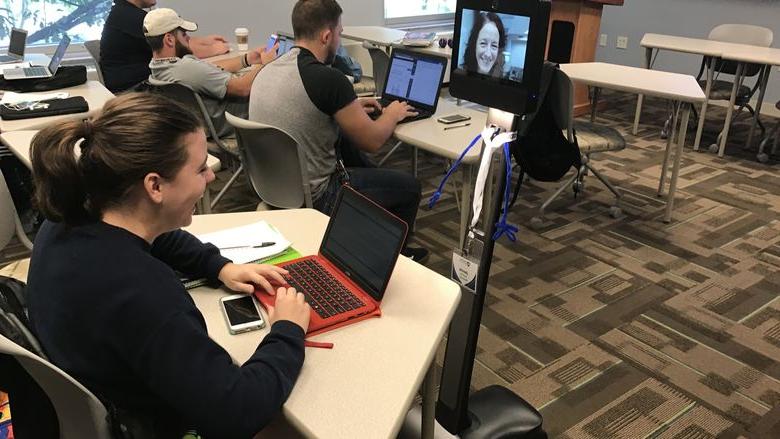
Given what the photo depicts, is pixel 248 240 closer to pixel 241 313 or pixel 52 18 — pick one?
pixel 241 313

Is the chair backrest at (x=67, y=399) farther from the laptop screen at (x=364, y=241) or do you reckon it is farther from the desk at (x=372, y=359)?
the laptop screen at (x=364, y=241)

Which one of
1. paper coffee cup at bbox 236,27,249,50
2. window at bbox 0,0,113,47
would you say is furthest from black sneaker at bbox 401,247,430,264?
window at bbox 0,0,113,47

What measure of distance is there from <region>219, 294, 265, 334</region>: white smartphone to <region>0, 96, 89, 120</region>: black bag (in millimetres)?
1901

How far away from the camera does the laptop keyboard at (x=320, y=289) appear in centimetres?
124

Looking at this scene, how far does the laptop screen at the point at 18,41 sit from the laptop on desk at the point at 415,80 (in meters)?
2.42

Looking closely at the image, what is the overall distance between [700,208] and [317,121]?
2.45 metres

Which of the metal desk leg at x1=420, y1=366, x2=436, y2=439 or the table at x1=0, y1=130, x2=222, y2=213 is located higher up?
the table at x1=0, y1=130, x2=222, y2=213

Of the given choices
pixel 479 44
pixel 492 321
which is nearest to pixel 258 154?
pixel 492 321

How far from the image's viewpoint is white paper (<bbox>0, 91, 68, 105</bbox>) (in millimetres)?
2867

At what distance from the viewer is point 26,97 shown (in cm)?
296

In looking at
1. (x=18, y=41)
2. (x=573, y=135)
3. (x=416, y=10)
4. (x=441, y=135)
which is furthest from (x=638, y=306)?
(x=416, y=10)

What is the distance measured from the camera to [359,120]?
2391 mm

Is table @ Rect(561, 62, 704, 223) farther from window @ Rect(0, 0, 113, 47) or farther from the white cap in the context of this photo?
window @ Rect(0, 0, 113, 47)

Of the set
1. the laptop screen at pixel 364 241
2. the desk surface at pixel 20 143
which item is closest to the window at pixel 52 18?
the desk surface at pixel 20 143
